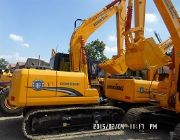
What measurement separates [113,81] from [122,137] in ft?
8.07

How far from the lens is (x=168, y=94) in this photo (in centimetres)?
813

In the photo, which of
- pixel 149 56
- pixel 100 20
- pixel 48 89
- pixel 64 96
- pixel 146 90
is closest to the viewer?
pixel 48 89

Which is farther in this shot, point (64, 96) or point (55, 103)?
point (64, 96)

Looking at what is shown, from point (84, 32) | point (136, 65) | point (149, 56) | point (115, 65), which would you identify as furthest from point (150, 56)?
point (84, 32)

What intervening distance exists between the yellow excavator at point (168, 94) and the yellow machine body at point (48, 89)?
1498 millimetres

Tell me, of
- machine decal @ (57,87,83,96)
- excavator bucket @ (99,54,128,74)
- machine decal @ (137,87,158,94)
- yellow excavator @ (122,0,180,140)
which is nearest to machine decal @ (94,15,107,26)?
excavator bucket @ (99,54,128,74)

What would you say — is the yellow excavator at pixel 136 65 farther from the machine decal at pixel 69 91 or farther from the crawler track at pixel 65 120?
the machine decal at pixel 69 91

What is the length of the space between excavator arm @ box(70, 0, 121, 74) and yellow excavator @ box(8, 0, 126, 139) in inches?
63.6

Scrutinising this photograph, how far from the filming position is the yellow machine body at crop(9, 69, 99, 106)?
24.8 feet

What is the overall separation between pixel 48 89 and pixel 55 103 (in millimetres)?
429

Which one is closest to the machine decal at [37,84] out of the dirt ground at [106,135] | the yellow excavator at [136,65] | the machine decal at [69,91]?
the machine decal at [69,91]

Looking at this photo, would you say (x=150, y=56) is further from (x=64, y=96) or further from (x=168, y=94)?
(x=64, y=96)

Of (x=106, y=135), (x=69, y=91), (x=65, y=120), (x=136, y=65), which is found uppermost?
(x=136, y=65)

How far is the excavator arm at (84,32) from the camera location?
1006 cm
